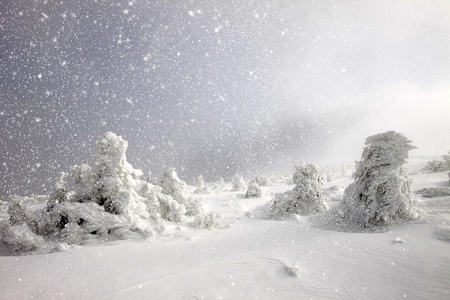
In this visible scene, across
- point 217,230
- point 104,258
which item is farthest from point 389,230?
point 104,258

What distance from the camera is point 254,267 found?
5.75m

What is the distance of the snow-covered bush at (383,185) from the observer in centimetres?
803

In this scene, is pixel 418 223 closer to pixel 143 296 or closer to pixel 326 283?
pixel 326 283

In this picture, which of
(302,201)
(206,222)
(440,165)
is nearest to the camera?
(206,222)

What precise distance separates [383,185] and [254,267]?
616 centimetres

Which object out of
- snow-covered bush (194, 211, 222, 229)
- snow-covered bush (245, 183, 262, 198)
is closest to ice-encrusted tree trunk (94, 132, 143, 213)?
snow-covered bush (194, 211, 222, 229)

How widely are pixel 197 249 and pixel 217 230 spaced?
2.35 m

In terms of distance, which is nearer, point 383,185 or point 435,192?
point 383,185

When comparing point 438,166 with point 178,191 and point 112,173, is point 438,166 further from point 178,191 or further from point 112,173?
point 112,173

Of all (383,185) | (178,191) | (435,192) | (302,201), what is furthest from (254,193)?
(435,192)

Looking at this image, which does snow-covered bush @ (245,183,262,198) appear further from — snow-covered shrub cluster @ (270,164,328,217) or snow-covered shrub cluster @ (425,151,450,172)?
snow-covered shrub cluster @ (425,151,450,172)

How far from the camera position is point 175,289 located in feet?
16.4

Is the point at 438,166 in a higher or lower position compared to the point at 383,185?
higher

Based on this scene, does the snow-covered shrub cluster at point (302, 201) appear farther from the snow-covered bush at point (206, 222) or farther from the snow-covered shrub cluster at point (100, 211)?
the snow-covered shrub cluster at point (100, 211)
